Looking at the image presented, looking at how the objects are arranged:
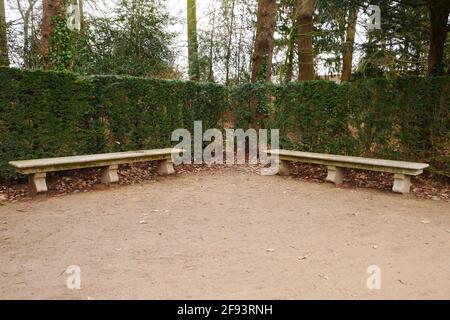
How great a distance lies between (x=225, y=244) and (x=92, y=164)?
377 cm

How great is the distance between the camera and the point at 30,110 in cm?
679

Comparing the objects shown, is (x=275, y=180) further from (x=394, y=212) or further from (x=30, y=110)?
(x=30, y=110)

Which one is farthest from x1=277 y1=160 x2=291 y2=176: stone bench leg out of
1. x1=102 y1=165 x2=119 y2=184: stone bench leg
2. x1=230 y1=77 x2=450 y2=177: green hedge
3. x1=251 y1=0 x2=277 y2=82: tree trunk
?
x1=102 y1=165 x2=119 y2=184: stone bench leg

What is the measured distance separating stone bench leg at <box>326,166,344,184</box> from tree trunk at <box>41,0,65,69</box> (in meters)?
6.82

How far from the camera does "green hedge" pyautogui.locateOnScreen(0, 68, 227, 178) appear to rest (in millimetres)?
6656

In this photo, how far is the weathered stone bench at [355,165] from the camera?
Answer: 6789 millimetres

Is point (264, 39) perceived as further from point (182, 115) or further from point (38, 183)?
point (38, 183)

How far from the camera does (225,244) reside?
435cm

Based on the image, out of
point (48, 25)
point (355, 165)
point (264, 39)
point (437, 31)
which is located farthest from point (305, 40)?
point (48, 25)

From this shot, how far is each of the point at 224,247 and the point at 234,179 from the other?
406cm

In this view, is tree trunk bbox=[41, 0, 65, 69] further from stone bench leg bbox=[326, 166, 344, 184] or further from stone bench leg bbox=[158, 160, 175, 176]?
stone bench leg bbox=[326, 166, 344, 184]

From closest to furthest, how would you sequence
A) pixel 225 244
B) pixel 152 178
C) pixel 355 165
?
pixel 225 244
pixel 355 165
pixel 152 178

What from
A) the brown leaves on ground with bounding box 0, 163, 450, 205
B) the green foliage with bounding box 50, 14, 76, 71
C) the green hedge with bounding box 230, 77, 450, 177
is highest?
the green foliage with bounding box 50, 14, 76, 71
